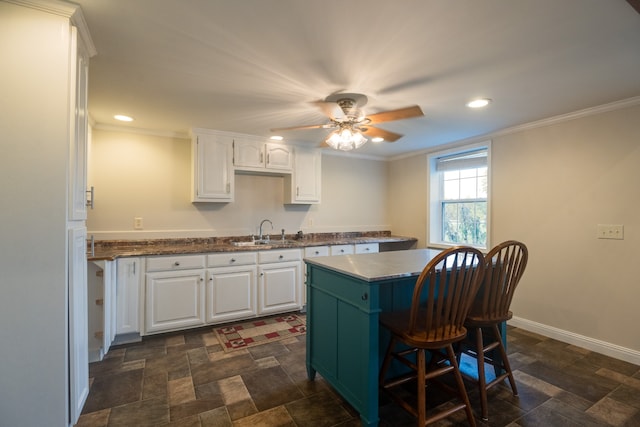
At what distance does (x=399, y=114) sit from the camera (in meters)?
2.19

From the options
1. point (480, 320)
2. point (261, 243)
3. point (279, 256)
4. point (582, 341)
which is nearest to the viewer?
point (480, 320)

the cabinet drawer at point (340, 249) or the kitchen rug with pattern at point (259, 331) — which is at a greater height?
the cabinet drawer at point (340, 249)

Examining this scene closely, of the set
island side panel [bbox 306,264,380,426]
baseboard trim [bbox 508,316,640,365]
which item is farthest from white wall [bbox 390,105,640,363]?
island side panel [bbox 306,264,380,426]

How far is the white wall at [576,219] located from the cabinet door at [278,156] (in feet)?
7.89

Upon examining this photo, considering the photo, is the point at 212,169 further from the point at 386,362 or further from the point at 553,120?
the point at 553,120

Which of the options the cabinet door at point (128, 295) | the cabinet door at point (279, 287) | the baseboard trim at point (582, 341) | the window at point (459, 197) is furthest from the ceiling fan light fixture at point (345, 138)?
the baseboard trim at point (582, 341)

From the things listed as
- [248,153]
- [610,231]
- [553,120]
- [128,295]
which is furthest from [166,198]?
[610,231]

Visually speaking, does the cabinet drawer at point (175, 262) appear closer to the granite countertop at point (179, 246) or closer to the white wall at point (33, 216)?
the granite countertop at point (179, 246)

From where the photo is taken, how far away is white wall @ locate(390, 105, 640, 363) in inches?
101

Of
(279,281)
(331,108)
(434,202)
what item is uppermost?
(331,108)

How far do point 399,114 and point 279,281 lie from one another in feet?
7.37

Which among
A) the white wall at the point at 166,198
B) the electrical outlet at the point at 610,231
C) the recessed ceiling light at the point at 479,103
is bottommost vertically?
the electrical outlet at the point at 610,231

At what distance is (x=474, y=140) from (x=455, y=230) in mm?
1199

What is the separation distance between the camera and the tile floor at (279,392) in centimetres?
181
